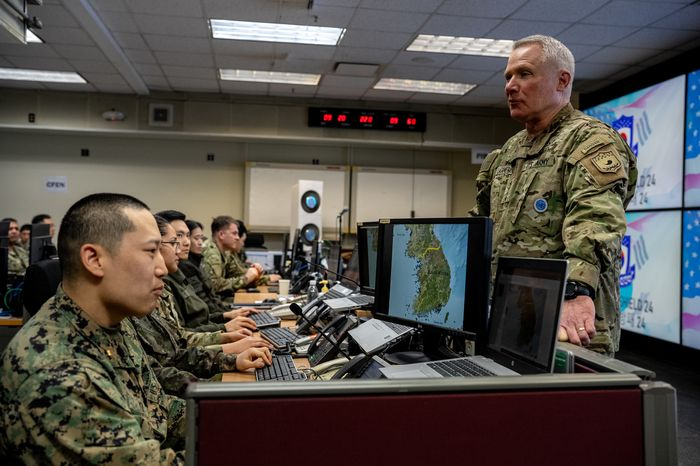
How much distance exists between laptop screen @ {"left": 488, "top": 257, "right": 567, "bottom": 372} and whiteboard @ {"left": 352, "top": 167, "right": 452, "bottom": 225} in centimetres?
676

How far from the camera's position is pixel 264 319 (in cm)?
298

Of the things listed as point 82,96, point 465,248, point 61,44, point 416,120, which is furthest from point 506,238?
point 82,96

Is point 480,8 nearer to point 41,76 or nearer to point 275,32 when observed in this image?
point 275,32

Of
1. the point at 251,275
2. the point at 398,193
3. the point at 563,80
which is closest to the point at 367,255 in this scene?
the point at 563,80

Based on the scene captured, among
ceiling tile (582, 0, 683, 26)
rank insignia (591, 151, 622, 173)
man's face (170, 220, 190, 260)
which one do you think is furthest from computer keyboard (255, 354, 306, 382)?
ceiling tile (582, 0, 683, 26)

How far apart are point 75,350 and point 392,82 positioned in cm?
622

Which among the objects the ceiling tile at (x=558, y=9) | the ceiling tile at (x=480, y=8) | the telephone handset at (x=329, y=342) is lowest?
the telephone handset at (x=329, y=342)

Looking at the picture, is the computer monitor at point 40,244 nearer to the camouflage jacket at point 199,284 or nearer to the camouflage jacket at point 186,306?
the camouflage jacket at point 199,284

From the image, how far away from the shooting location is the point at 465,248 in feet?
4.65

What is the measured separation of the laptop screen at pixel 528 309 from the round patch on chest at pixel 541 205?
34cm

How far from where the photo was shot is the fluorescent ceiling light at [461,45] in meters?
5.22

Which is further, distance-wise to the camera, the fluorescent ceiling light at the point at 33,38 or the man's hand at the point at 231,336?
the fluorescent ceiling light at the point at 33,38

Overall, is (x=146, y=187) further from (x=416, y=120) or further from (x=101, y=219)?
(x=101, y=219)

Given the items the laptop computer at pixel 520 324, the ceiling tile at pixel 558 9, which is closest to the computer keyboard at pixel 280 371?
the laptop computer at pixel 520 324
